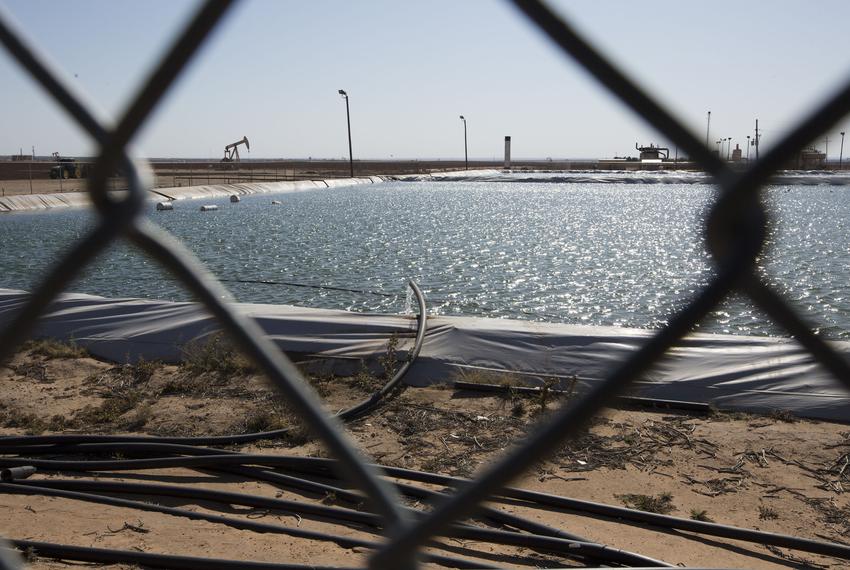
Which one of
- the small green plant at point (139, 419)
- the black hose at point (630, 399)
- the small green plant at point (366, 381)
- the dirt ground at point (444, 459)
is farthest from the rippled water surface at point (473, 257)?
A: the small green plant at point (366, 381)

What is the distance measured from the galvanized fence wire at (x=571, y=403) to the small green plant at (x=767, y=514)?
14.9 ft

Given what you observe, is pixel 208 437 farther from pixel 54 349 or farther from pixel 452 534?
pixel 54 349

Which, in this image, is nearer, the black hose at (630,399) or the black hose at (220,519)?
the black hose at (220,519)

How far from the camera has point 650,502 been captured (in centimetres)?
479

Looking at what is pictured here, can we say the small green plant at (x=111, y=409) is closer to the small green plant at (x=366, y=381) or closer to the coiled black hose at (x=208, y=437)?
the coiled black hose at (x=208, y=437)

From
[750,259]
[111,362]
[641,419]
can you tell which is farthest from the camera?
[111,362]

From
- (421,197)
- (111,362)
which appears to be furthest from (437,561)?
(421,197)

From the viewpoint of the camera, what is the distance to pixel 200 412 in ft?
22.0

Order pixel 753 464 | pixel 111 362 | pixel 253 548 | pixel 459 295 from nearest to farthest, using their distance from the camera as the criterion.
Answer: pixel 253 548, pixel 753 464, pixel 111 362, pixel 459 295

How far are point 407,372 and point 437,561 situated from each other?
365 cm

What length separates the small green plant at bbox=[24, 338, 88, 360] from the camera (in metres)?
8.23

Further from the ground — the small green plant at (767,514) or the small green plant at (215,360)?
the small green plant at (215,360)

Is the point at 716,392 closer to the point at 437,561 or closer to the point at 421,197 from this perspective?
the point at 437,561

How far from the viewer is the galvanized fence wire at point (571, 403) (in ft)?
2.01
